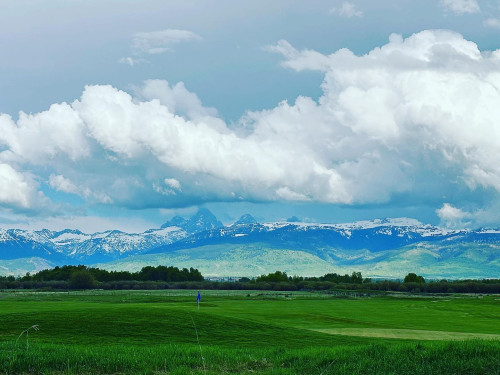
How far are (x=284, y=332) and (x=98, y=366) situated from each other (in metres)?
25.0

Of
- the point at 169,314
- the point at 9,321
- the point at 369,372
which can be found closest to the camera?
the point at 369,372

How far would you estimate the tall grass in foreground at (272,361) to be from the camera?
79.9 feet

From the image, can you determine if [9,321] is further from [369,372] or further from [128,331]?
[369,372]

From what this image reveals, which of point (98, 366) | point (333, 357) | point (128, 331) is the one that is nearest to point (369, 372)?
point (333, 357)

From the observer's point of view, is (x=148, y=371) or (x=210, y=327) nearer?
(x=148, y=371)

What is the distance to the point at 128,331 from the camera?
44219 millimetres

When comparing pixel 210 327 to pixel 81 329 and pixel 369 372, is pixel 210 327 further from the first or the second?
pixel 369 372

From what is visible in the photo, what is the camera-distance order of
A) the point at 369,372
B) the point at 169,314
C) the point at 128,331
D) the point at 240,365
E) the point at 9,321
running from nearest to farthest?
the point at 369,372, the point at 240,365, the point at 128,331, the point at 9,321, the point at 169,314

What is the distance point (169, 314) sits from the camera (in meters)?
51.2

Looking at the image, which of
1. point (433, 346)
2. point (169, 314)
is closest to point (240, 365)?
point (433, 346)

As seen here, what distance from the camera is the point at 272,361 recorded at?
27.1 metres

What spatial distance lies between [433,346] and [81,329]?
27.0m

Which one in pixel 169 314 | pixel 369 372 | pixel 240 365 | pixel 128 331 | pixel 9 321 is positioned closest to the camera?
pixel 369 372

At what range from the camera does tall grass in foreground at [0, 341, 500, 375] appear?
79.9 feet
